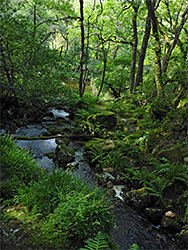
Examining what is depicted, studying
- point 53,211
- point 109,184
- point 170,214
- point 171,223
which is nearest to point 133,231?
point 171,223

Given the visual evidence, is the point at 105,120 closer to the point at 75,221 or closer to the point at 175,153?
Result: the point at 175,153

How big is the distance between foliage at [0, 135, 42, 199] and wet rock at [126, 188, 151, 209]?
2353mm

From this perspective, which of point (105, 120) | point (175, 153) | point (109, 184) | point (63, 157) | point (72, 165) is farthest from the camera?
point (105, 120)

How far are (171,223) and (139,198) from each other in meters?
0.86

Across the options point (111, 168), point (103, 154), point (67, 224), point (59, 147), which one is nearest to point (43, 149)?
point (59, 147)

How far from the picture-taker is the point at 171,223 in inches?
148

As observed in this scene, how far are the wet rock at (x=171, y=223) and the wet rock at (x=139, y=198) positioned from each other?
52 centimetres

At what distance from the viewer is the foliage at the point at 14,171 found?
310cm

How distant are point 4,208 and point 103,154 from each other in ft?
13.1

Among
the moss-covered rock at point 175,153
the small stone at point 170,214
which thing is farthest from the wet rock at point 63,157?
the small stone at point 170,214

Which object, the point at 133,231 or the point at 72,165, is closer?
the point at 133,231

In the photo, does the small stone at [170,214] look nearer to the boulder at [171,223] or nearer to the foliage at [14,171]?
the boulder at [171,223]

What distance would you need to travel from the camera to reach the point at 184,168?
185 inches

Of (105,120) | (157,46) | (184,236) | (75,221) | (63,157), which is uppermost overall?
(157,46)
